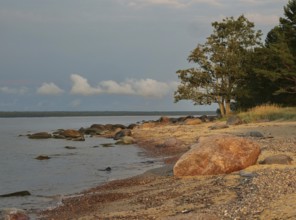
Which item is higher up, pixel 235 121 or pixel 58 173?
pixel 235 121

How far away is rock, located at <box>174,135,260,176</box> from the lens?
1293 centimetres

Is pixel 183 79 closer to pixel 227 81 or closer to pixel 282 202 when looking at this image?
pixel 227 81

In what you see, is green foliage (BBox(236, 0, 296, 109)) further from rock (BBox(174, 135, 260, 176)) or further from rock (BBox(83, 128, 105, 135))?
rock (BBox(174, 135, 260, 176))

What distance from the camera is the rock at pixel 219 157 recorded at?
42.4ft

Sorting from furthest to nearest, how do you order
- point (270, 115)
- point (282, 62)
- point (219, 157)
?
point (282, 62) < point (270, 115) < point (219, 157)

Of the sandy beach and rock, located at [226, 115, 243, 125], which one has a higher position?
rock, located at [226, 115, 243, 125]

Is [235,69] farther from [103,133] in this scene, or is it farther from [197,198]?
[197,198]

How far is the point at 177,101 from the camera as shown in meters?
51.0

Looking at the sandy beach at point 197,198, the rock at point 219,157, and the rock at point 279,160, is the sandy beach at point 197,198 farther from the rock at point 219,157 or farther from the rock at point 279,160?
the rock at point 219,157

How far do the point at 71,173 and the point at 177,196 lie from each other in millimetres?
10993

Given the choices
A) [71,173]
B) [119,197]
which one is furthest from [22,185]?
[119,197]

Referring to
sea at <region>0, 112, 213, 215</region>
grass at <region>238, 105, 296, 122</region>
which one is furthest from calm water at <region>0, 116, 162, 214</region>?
grass at <region>238, 105, 296, 122</region>

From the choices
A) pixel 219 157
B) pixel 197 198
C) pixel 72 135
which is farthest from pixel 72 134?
pixel 197 198

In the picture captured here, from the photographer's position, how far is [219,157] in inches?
512
